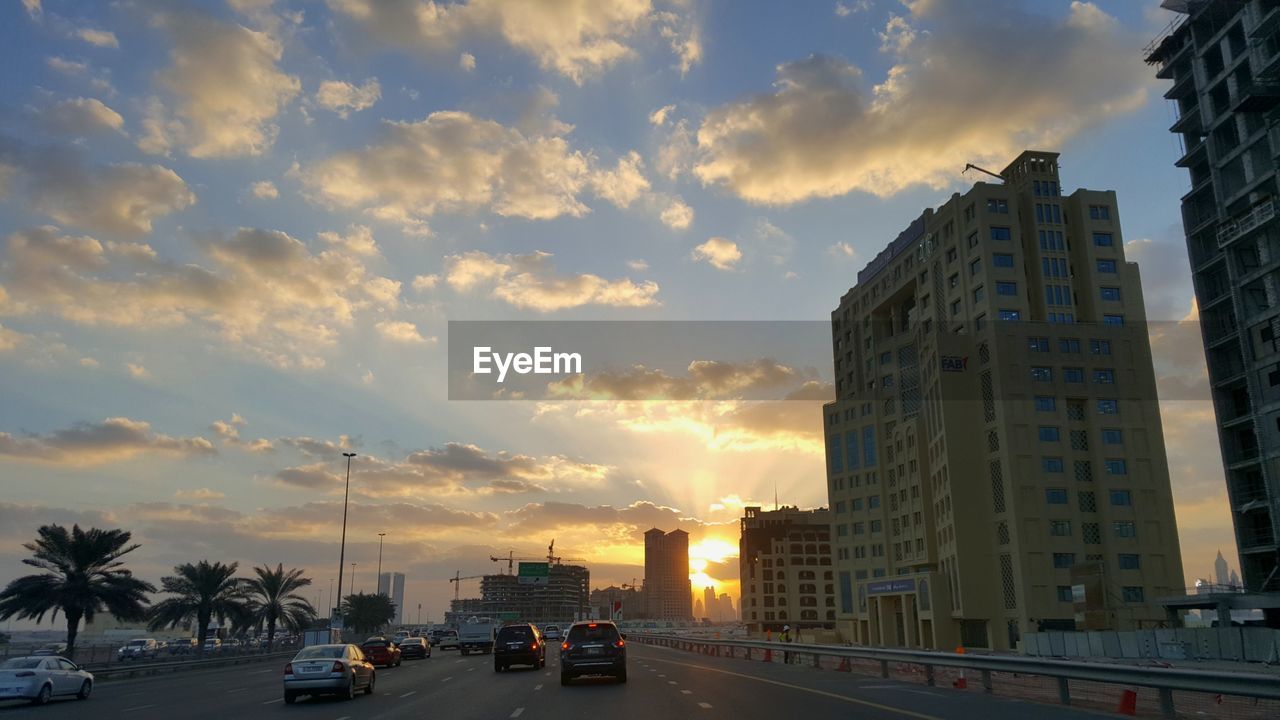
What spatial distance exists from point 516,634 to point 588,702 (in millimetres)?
16928

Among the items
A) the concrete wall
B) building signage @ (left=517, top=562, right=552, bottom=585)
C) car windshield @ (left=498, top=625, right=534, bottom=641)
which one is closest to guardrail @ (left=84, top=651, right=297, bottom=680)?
car windshield @ (left=498, top=625, right=534, bottom=641)

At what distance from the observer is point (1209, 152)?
2825 inches

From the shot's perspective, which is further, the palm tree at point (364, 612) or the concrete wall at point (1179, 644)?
the palm tree at point (364, 612)

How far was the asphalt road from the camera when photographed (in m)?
17.2

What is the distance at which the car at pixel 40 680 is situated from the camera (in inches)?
949

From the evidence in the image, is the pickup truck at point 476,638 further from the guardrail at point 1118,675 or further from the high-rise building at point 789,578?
the high-rise building at point 789,578

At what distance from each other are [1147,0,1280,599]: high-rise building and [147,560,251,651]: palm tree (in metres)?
71.4

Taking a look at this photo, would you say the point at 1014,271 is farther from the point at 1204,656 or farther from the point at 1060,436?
the point at 1204,656

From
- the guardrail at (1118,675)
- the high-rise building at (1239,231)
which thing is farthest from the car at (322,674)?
the high-rise building at (1239,231)

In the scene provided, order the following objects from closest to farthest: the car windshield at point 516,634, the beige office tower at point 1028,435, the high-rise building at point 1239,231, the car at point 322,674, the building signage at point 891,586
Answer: the car at point 322,674 → the car windshield at point 516,634 → the high-rise building at point 1239,231 → the beige office tower at point 1028,435 → the building signage at point 891,586

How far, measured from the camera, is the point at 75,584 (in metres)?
47.1

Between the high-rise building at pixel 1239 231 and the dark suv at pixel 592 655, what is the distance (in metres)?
56.1

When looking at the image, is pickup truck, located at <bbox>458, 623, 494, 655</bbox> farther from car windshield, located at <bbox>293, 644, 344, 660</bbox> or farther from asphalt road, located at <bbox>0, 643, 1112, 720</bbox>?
car windshield, located at <bbox>293, 644, 344, 660</bbox>

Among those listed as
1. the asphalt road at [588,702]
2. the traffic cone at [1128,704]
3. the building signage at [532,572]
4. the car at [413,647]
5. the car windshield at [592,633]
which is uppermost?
the building signage at [532,572]
